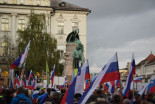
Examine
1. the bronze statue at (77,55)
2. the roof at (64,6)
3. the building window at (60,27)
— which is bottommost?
the bronze statue at (77,55)

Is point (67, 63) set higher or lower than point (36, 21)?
lower

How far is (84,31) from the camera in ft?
203

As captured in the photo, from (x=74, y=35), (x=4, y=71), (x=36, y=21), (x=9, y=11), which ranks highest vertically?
(x=9, y=11)

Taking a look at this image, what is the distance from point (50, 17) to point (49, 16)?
2314 mm

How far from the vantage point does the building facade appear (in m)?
58.0

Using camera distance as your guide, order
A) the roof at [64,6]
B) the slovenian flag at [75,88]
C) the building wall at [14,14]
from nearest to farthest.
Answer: the slovenian flag at [75,88]
the building wall at [14,14]
the roof at [64,6]

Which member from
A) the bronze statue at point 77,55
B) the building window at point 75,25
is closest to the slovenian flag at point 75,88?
the bronze statue at point 77,55

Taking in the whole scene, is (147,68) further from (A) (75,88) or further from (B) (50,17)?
(A) (75,88)

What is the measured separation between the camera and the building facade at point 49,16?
58031 mm

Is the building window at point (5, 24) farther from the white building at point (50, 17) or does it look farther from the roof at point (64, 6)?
the roof at point (64, 6)

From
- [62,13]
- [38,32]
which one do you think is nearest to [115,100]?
[38,32]

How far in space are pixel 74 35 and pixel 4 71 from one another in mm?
29761

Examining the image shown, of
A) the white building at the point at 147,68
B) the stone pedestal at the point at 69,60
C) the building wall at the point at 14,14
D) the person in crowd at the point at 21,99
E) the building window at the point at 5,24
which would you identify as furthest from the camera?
the white building at the point at 147,68

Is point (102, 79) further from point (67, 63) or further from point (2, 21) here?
point (2, 21)
